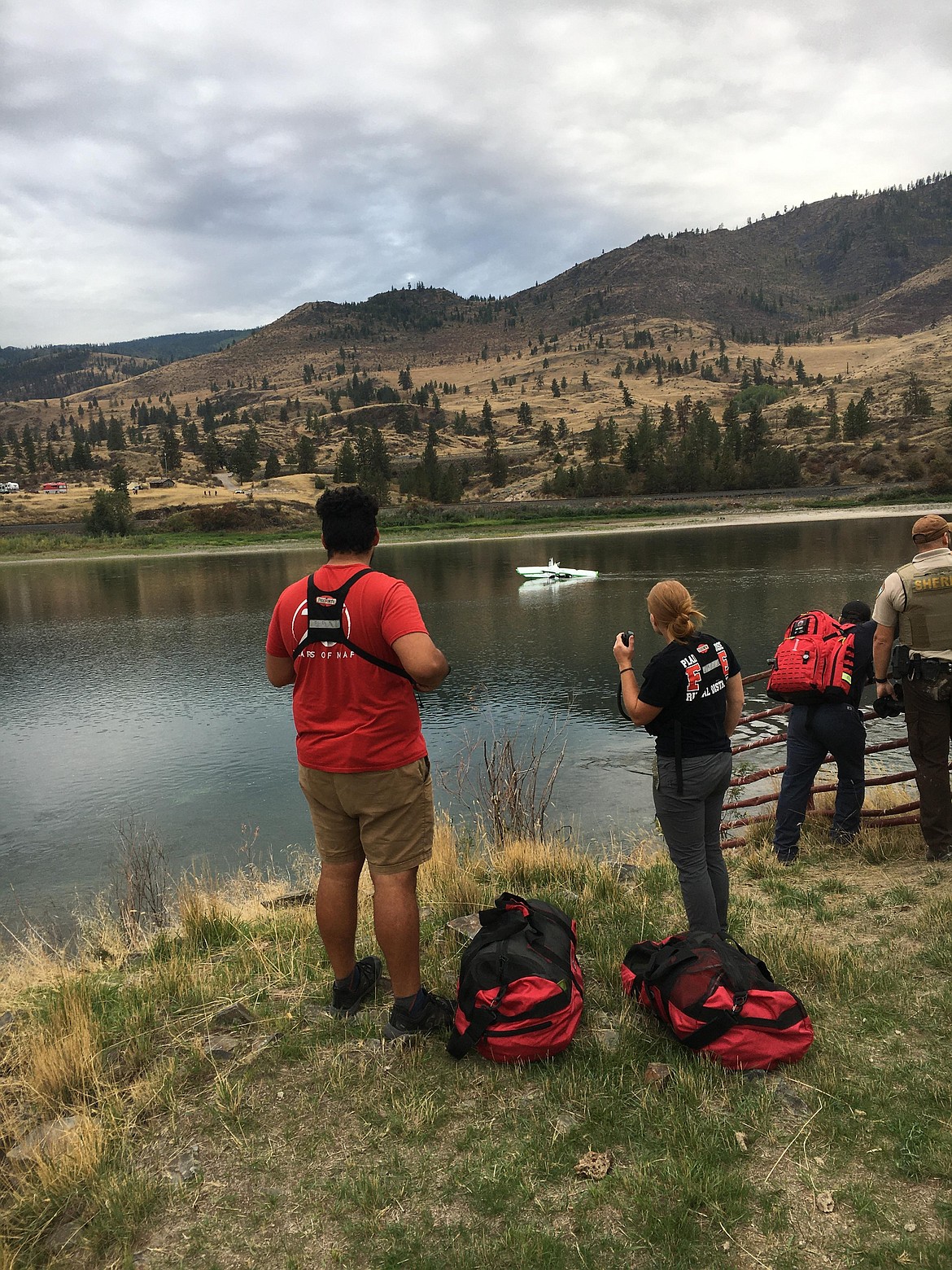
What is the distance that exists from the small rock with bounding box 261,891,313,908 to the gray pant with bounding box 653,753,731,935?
320 cm

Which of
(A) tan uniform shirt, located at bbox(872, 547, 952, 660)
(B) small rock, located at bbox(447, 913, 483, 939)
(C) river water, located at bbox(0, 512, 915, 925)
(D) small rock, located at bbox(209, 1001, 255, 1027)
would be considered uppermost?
(A) tan uniform shirt, located at bbox(872, 547, 952, 660)

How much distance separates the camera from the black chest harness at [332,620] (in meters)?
3.42

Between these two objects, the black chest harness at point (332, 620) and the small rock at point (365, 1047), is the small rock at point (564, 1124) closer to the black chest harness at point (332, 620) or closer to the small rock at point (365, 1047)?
the small rock at point (365, 1047)

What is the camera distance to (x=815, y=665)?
19.5ft

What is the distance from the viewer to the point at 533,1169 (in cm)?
285

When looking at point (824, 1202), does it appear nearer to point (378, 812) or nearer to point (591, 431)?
point (378, 812)

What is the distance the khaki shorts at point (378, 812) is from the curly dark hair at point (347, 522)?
976 mm

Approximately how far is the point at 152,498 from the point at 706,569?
73.1 m

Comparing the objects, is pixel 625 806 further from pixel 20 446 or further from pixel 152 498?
pixel 20 446

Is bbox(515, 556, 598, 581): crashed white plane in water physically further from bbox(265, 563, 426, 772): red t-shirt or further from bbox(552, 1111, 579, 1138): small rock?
bbox(552, 1111, 579, 1138): small rock

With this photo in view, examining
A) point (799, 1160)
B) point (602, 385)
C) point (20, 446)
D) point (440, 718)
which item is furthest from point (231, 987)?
point (602, 385)

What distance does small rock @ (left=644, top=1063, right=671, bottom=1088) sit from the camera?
3.27 meters

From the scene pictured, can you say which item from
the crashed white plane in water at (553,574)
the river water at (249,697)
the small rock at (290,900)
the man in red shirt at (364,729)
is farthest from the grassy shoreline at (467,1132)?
the crashed white plane in water at (553,574)

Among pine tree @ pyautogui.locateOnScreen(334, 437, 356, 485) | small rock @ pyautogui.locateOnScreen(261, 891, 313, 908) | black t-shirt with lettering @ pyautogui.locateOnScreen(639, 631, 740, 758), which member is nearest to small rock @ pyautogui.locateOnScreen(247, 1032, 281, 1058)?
black t-shirt with lettering @ pyautogui.locateOnScreen(639, 631, 740, 758)
